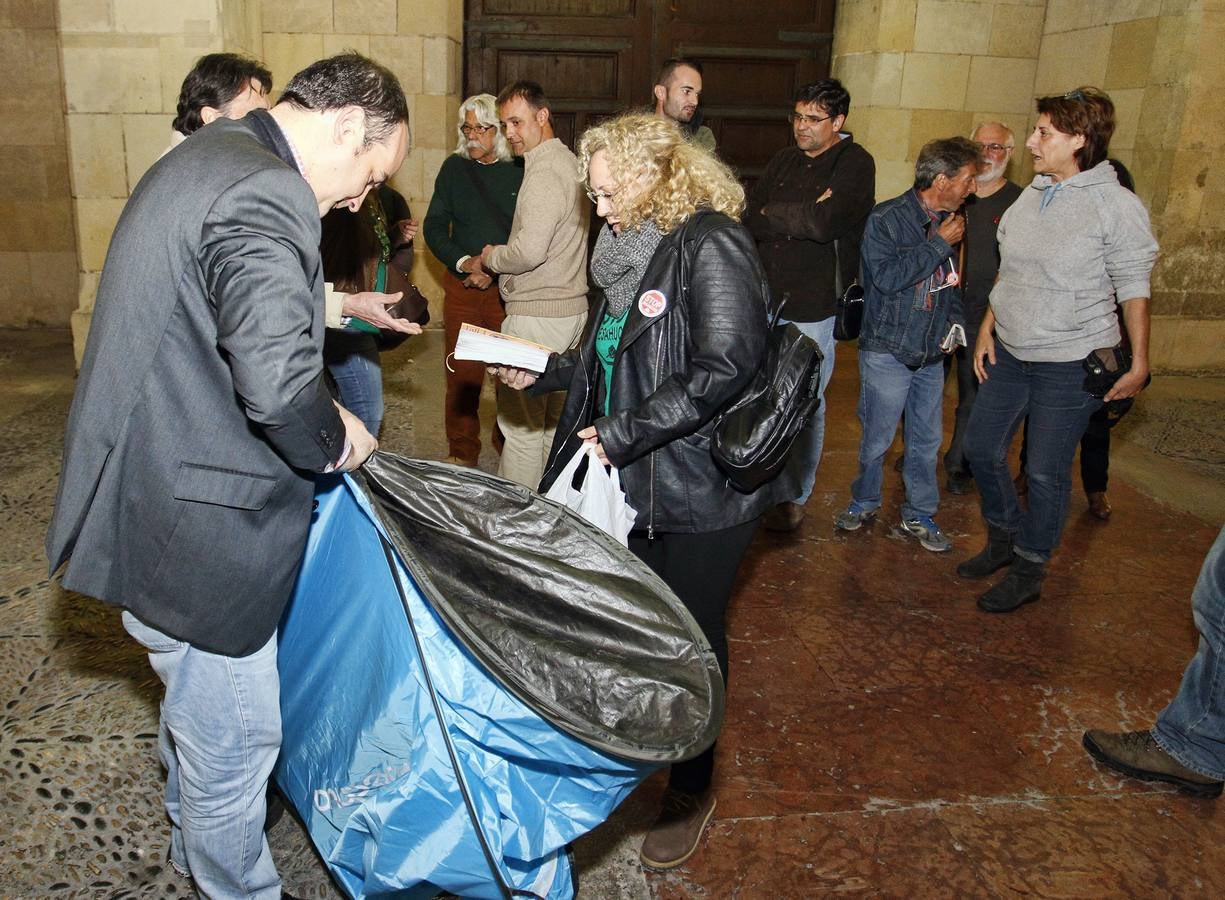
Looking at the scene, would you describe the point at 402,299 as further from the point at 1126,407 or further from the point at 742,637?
the point at 1126,407

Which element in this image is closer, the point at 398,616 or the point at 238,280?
the point at 238,280

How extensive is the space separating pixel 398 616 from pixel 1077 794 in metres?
2.15

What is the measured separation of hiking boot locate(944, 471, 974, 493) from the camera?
5652 mm

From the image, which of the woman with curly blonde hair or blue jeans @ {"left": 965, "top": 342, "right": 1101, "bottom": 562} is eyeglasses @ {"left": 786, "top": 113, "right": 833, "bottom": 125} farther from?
the woman with curly blonde hair

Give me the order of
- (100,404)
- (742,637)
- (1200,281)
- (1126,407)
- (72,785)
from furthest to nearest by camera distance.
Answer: (1200,281), (1126,407), (742,637), (72,785), (100,404)

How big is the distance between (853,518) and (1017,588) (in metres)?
0.97

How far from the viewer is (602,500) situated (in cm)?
256

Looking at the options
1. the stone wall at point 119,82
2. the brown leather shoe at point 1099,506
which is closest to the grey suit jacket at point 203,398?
the brown leather shoe at point 1099,506

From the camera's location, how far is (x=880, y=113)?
8.17 m

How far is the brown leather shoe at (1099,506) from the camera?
5.29 meters

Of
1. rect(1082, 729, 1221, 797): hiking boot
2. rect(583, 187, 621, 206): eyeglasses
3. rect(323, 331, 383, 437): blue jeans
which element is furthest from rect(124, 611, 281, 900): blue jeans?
rect(1082, 729, 1221, 797): hiking boot

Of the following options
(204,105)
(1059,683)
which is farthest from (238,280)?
(1059,683)

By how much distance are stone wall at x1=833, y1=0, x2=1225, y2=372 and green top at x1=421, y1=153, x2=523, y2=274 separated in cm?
421

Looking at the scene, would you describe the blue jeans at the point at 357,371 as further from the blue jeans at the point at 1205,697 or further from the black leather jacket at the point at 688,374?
the blue jeans at the point at 1205,697
